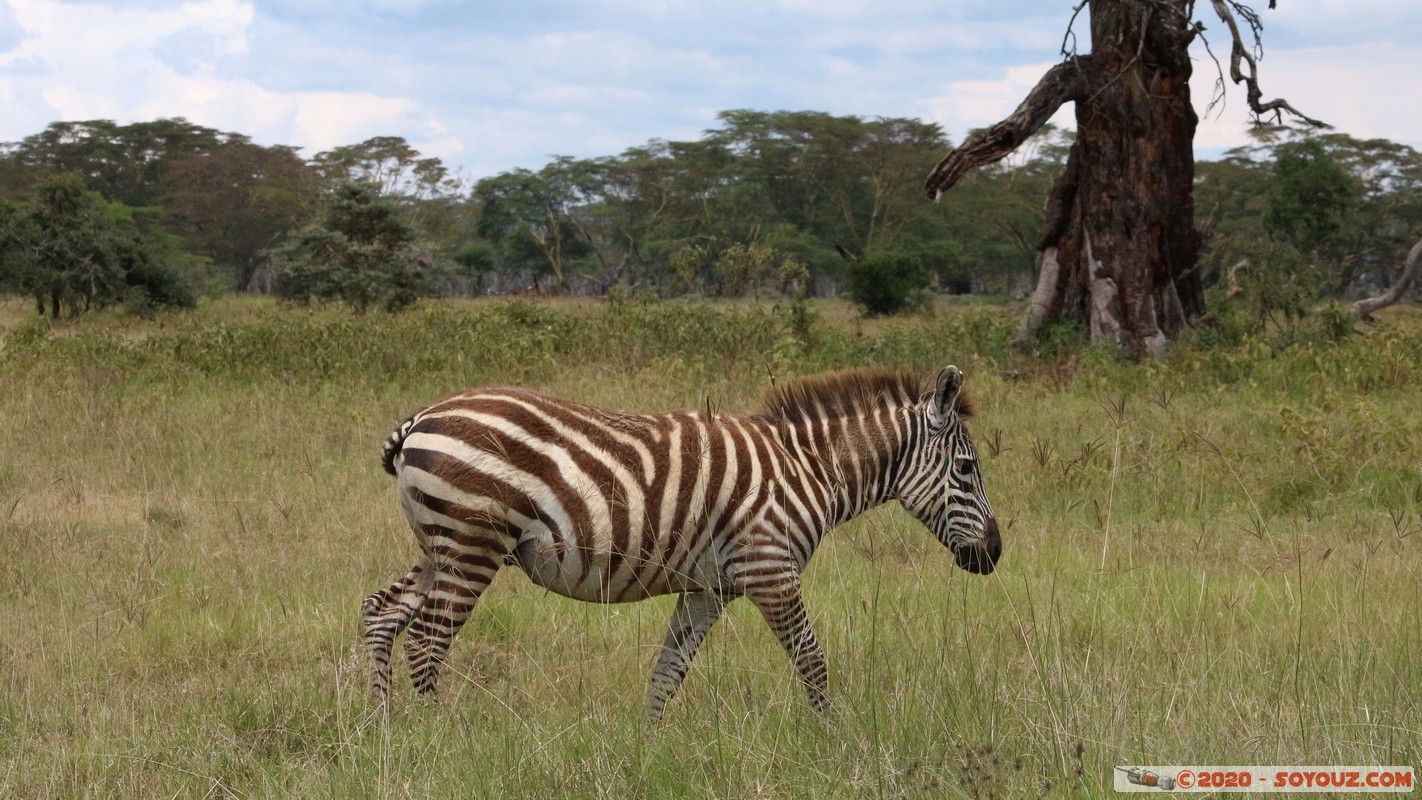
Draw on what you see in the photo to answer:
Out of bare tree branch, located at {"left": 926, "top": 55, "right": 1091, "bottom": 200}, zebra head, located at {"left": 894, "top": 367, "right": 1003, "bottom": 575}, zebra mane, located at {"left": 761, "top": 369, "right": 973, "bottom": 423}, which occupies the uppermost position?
bare tree branch, located at {"left": 926, "top": 55, "right": 1091, "bottom": 200}

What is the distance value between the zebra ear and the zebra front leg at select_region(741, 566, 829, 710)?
912mm

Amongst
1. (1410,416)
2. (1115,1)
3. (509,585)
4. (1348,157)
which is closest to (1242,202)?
(1348,157)

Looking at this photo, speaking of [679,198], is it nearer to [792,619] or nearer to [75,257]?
[75,257]

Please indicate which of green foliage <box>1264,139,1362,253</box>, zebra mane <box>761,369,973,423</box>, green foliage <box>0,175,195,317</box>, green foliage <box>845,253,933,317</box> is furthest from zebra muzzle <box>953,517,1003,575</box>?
green foliage <box>1264,139,1362,253</box>

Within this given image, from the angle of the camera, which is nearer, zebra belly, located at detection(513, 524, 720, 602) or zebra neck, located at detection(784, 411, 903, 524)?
zebra belly, located at detection(513, 524, 720, 602)

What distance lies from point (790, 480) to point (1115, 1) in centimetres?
1071

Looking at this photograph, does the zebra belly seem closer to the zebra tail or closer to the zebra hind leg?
the zebra hind leg

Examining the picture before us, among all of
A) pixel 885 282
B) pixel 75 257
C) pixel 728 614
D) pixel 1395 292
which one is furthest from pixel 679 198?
pixel 728 614

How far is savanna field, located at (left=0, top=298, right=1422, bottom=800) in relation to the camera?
3.45 m

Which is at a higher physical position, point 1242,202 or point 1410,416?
point 1242,202

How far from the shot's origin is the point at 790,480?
4363 mm

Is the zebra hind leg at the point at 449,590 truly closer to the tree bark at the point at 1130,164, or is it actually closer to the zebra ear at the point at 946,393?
the zebra ear at the point at 946,393

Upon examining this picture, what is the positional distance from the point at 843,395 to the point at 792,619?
98 cm

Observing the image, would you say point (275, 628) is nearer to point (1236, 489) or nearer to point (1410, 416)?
point (1236, 489)
